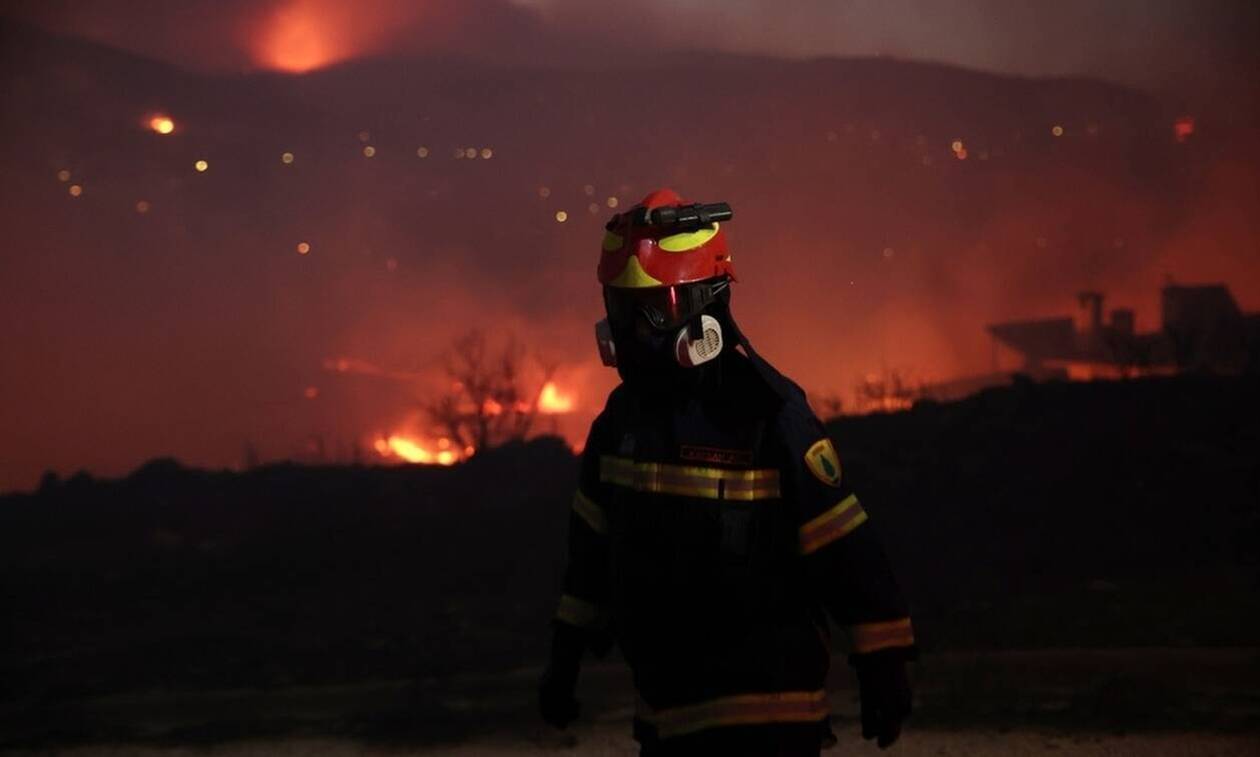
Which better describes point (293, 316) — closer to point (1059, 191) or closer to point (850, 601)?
point (1059, 191)

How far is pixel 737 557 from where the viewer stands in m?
3.07

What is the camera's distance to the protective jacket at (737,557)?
304cm

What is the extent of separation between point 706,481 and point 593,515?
0.44 m

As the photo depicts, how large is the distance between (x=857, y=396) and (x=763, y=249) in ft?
7.75

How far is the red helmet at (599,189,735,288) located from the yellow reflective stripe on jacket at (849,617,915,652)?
2.84ft

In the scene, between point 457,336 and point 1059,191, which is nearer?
point 457,336

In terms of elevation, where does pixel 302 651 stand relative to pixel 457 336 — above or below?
below

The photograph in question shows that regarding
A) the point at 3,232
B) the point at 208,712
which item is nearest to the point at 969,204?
the point at 3,232

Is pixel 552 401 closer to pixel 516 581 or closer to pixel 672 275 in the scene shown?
pixel 516 581

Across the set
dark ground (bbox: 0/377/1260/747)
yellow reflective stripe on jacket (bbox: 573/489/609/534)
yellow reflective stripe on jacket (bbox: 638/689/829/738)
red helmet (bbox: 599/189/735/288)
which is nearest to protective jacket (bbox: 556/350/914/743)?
yellow reflective stripe on jacket (bbox: 638/689/829/738)

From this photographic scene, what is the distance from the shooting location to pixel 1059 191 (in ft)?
61.8

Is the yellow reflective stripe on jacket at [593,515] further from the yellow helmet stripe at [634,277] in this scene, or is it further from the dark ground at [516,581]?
the dark ground at [516,581]

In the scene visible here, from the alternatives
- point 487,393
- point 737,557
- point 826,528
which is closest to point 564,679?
point 737,557

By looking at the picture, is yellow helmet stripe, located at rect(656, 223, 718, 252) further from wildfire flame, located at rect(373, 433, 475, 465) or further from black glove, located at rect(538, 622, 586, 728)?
wildfire flame, located at rect(373, 433, 475, 465)
